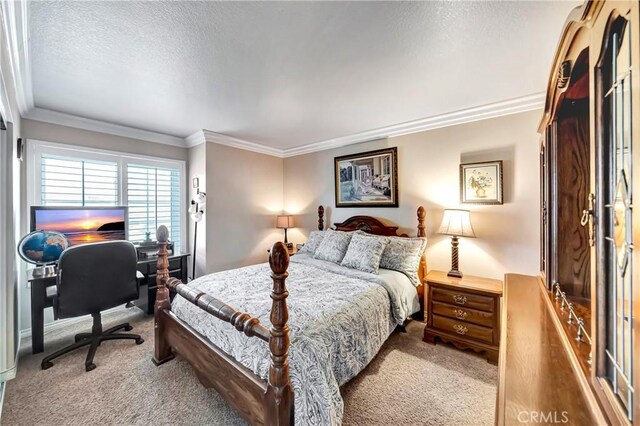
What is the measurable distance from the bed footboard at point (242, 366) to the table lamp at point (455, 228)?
2.10 m

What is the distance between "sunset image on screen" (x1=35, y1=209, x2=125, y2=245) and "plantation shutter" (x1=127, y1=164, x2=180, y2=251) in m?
0.25

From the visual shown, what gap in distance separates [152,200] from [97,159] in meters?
0.78

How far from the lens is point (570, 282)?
4.42 feet

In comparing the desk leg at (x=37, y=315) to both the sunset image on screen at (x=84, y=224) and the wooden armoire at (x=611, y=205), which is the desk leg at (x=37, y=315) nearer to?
the sunset image on screen at (x=84, y=224)

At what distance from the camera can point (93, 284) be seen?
2.24m

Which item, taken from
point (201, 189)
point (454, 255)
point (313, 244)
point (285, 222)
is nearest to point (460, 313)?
point (454, 255)

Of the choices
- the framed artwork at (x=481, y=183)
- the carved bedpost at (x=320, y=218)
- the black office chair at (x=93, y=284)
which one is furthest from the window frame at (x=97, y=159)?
the framed artwork at (x=481, y=183)

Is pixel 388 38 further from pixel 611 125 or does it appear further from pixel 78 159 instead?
pixel 78 159

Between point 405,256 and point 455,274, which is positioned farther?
point 405,256

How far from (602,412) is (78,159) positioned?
14.8 feet

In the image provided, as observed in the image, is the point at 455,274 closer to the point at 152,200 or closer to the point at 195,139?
the point at 195,139

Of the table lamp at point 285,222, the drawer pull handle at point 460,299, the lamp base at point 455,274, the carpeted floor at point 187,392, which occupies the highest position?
the table lamp at point 285,222

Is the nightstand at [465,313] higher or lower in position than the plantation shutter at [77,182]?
lower

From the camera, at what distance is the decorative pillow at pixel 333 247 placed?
3062mm
